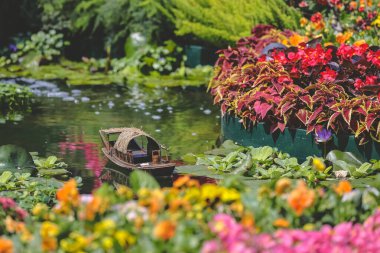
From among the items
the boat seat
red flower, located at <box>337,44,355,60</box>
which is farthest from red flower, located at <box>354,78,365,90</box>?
the boat seat

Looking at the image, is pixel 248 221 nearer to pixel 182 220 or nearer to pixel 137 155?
pixel 182 220

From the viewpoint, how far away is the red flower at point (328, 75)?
5531mm

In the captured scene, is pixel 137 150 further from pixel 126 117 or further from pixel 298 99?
pixel 126 117

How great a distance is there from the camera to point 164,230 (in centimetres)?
238

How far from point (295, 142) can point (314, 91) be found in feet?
1.22

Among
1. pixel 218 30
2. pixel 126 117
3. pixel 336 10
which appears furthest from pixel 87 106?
pixel 336 10

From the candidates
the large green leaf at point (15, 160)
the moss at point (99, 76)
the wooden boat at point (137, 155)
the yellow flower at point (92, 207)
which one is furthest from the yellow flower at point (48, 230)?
the moss at point (99, 76)

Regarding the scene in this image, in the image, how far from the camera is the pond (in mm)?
6219

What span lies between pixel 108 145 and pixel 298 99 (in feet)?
4.34

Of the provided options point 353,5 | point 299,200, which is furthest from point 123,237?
point 353,5

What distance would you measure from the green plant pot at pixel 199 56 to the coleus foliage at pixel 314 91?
5.19 m

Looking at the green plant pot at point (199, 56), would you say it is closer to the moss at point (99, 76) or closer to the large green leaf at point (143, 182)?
the moss at point (99, 76)

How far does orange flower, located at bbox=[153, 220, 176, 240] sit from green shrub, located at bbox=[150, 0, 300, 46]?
22.2 feet

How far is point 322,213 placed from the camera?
9.73 feet
